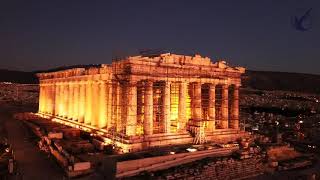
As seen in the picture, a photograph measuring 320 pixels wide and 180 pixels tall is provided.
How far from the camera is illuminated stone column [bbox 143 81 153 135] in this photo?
31422 millimetres

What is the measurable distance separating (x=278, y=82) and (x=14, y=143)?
124250 millimetres

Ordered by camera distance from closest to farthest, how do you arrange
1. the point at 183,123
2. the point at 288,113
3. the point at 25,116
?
the point at 183,123
the point at 25,116
the point at 288,113

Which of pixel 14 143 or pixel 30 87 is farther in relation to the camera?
pixel 30 87

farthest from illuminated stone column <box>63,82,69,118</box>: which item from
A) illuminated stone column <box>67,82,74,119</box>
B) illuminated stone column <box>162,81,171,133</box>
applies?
illuminated stone column <box>162,81,171,133</box>

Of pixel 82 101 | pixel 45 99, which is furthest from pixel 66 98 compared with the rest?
pixel 45 99

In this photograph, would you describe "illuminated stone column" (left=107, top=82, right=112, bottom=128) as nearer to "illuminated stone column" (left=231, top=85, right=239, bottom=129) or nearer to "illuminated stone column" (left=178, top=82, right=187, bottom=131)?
"illuminated stone column" (left=178, top=82, right=187, bottom=131)

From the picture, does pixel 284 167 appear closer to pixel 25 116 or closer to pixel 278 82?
pixel 25 116

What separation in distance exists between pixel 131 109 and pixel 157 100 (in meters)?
6.36

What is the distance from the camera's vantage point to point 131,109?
30484 millimetres

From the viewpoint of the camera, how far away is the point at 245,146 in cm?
3509

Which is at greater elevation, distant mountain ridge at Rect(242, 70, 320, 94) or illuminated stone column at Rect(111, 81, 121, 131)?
distant mountain ridge at Rect(242, 70, 320, 94)

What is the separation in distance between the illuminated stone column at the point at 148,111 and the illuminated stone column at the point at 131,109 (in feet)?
4.23

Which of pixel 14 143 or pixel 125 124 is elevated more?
pixel 125 124

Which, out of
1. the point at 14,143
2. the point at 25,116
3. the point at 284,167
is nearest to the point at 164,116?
the point at 284,167
